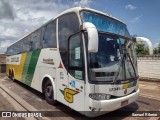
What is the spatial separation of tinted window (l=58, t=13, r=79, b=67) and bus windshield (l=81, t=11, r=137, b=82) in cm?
34

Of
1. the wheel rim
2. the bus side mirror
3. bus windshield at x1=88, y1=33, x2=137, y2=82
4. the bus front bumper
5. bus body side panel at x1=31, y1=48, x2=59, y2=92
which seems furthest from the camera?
the wheel rim

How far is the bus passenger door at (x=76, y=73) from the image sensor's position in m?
4.23

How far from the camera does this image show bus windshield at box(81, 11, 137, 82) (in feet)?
13.6

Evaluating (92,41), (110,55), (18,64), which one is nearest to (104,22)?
(110,55)

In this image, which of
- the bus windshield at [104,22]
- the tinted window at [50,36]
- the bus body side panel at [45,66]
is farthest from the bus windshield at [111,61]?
the tinted window at [50,36]

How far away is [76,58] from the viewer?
447 cm

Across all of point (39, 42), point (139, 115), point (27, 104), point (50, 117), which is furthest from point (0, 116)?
point (139, 115)

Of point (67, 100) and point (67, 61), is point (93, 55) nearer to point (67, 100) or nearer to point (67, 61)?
point (67, 61)

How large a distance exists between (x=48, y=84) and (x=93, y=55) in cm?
282

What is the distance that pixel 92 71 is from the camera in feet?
13.3

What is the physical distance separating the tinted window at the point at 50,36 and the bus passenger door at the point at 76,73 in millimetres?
1277

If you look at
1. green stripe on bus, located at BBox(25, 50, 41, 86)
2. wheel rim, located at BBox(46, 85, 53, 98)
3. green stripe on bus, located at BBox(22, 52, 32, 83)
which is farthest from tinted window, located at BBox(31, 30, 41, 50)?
wheel rim, located at BBox(46, 85, 53, 98)

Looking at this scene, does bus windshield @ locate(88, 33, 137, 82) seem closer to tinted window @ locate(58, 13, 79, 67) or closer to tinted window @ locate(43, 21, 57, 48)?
tinted window @ locate(58, 13, 79, 67)

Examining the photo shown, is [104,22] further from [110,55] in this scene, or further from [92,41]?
[92,41]
